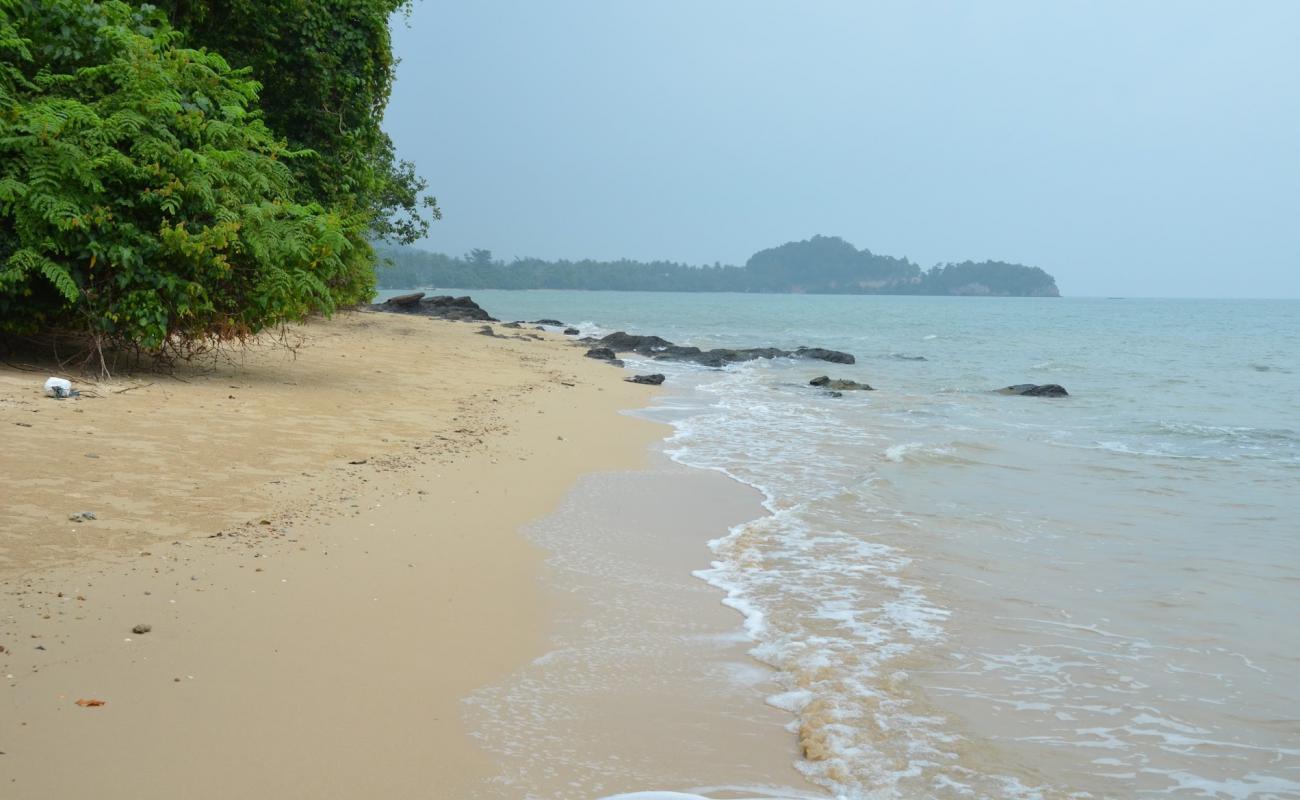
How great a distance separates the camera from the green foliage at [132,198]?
345 inches

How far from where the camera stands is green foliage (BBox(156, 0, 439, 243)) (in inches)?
545

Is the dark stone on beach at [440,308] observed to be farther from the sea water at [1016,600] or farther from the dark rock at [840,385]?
the sea water at [1016,600]

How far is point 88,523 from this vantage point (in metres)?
5.12

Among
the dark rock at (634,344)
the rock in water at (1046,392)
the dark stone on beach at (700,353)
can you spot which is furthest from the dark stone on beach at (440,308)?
the rock in water at (1046,392)

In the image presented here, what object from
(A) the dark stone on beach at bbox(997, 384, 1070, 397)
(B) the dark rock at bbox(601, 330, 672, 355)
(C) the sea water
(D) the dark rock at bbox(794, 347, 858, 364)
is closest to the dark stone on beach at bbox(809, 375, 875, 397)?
(A) the dark stone on beach at bbox(997, 384, 1070, 397)

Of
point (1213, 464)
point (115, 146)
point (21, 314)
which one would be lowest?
point (1213, 464)

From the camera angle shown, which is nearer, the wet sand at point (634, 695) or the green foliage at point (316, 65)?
the wet sand at point (634, 695)

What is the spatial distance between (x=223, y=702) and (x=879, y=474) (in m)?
7.43

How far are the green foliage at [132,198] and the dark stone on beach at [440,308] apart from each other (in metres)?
28.1

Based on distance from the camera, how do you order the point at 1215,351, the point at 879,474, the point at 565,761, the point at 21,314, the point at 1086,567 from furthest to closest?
the point at 1215,351
the point at 879,474
the point at 21,314
the point at 1086,567
the point at 565,761

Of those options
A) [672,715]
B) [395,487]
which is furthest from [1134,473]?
[672,715]

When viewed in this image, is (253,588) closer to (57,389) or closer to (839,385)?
(57,389)

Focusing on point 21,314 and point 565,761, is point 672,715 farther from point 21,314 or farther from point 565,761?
point 21,314

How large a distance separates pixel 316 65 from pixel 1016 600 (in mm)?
12341
